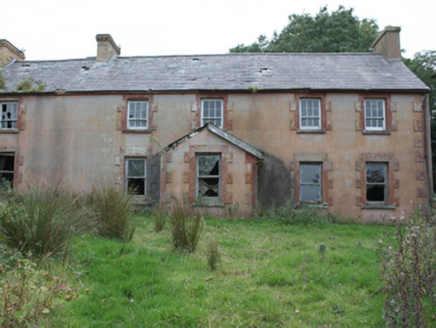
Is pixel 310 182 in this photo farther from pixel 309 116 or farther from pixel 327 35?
pixel 327 35

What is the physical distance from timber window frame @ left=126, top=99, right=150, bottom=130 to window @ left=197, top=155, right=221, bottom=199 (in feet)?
10.6

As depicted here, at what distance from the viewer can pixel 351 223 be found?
12812 millimetres

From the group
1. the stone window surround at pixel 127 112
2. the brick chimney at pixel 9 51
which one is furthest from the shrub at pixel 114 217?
the brick chimney at pixel 9 51

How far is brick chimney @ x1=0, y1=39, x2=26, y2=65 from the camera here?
1842 centimetres

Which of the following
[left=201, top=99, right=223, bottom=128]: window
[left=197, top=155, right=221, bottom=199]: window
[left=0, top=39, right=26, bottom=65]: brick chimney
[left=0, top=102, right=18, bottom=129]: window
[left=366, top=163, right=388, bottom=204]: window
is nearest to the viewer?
[left=197, top=155, right=221, bottom=199]: window

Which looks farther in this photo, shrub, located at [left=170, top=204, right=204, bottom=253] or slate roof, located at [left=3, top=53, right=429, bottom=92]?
slate roof, located at [left=3, top=53, right=429, bottom=92]

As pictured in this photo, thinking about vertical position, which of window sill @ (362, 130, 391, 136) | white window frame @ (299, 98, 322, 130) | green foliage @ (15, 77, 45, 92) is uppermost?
green foliage @ (15, 77, 45, 92)

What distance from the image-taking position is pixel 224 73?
15781 millimetres

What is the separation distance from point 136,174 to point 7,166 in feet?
19.2

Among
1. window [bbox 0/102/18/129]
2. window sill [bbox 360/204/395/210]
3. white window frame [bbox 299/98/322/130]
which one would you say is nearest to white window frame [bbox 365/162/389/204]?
window sill [bbox 360/204/395/210]

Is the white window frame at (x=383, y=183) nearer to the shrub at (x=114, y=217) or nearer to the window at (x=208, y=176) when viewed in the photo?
the window at (x=208, y=176)

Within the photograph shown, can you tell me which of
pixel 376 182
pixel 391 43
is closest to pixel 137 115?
pixel 376 182

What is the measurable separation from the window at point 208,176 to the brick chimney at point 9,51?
12.6m

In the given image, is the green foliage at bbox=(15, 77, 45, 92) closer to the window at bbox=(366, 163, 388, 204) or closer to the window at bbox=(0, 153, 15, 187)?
the window at bbox=(0, 153, 15, 187)
